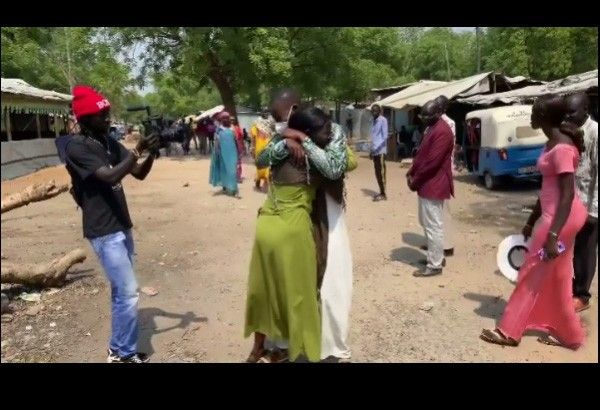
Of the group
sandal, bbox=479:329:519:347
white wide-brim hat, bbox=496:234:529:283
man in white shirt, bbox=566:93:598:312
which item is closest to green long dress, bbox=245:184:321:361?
sandal, bbox=479:329:519:347

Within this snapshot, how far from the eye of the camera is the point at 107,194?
3.08 meters

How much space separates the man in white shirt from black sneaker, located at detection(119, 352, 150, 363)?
10.4 ft

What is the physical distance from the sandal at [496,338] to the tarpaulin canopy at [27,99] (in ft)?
47.6

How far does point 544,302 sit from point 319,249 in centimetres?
160

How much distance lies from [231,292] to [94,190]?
2013 millimetres

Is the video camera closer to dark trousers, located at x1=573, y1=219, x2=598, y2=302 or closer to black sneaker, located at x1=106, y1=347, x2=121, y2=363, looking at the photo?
black sneaker, located at x1=106, y1=347, x2=121, y2=363

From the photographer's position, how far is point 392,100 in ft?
60.3

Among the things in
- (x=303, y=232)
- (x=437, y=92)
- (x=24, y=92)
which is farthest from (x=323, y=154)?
(x=24, y=92)

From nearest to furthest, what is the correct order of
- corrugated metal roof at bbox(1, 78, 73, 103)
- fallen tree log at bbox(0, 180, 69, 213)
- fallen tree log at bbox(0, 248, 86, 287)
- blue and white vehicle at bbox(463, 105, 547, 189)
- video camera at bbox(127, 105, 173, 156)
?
1. video camera at bbox(127, 105, 173, 156)
2. fallen tree log at bbox(0, 180, 69, 213)
3. fallen tree log at bbox(0, 248, 86, 287)
4. blue and white vehicle at bbox(463, 105, 547, 189)
5. corrugated metal roof at bbox(1, 78, 73, 103)

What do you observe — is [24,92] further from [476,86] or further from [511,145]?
[511,145]

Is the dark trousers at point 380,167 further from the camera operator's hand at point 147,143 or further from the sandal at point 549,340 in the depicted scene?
the camera operator's hand at point 147,143

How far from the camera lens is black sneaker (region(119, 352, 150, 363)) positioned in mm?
3307

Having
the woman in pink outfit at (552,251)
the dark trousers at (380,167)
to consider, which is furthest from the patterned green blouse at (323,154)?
the dark trousers at (380,167)

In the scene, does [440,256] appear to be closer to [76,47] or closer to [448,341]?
[448,341]
